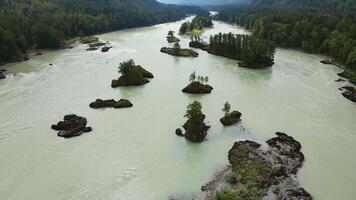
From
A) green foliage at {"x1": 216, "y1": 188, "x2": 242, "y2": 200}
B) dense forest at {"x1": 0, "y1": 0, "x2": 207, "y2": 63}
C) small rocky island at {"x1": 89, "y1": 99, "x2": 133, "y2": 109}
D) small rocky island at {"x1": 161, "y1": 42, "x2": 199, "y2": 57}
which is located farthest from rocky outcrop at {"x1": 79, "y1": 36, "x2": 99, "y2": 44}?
green foliage at {"x1": 216, "y1": 188, "x2": 242, "y2": 200}

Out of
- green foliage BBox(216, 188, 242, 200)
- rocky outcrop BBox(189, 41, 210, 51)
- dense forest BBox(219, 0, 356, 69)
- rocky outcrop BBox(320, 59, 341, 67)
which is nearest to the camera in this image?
green foliage BBox(216, 188, 242, 200)

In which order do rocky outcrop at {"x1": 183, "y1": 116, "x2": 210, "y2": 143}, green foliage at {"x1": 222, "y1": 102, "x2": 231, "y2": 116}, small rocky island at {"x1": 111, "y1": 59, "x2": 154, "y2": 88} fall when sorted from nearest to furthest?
1. rocky outcrop at {"x1": 183, "y1": 116, "x2": 210, "y2": 143}
2. green foliage at {"x1": 222, "y1": 102, "x2": 231, "y2": 116}
3. small rocky island at {"x1": 111, "y1": 59, "x2": 154, "y2": 88}

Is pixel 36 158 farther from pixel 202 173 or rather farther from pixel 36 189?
pixel 202 173

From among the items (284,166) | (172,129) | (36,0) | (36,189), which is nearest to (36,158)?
(36,189)

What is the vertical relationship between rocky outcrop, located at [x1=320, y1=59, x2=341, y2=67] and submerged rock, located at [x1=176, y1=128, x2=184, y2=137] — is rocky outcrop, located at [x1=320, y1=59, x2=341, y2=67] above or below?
below

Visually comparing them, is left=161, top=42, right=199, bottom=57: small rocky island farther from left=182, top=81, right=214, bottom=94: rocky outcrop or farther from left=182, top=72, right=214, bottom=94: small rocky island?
left=182, top=81, right=214, bottom=94: rocky outcrop

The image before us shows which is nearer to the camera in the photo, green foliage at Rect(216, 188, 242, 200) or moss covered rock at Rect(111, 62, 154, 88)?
green foliage at Rect(216, 188, 242, 200)
